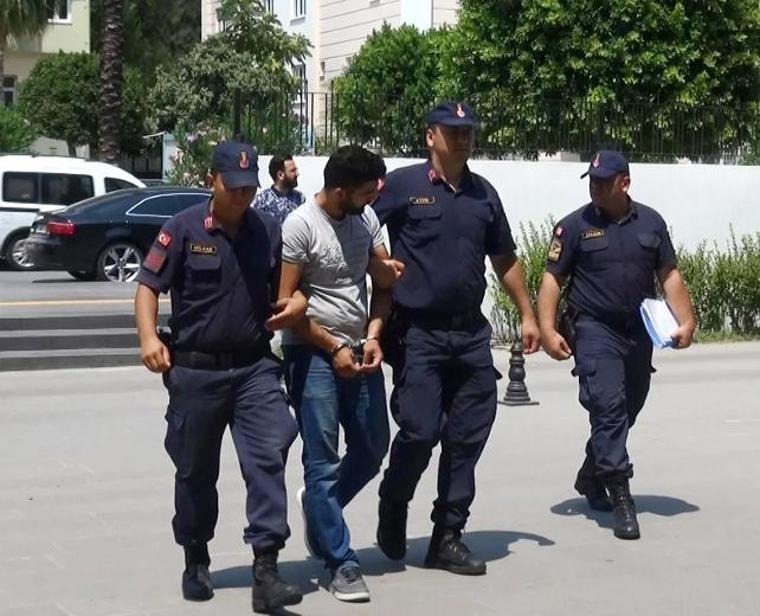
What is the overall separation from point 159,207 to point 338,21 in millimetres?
22900

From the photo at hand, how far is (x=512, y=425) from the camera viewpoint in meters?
11.2

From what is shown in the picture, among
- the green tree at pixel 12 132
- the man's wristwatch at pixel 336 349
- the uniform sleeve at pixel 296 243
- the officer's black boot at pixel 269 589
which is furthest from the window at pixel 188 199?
the green tree at pixel 12 132

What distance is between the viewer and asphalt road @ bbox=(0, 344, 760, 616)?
654cm

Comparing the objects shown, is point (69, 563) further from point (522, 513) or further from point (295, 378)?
point (522, 513)

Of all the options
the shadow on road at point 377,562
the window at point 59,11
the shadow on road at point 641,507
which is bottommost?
the shadow on road at point 641,507

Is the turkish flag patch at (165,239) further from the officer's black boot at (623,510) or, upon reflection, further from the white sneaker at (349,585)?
the officer's black boot at (623,510)

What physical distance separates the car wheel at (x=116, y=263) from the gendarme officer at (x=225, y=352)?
45.3 ft

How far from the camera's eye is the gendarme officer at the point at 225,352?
6102 mm

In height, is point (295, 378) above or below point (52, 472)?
above

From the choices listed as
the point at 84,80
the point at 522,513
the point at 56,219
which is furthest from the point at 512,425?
the point at 84,80

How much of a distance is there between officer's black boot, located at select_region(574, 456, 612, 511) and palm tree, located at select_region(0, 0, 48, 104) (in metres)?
43.1

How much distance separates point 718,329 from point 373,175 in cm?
1124

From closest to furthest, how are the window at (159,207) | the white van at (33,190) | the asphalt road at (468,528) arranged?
1. the asphalt road at (468,528)
2. the window at (159,207)
3. the white van at (33,190)

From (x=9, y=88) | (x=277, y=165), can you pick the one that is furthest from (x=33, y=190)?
(x=9, y=88)
